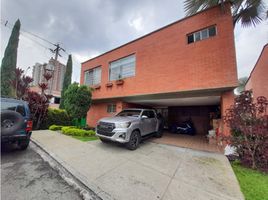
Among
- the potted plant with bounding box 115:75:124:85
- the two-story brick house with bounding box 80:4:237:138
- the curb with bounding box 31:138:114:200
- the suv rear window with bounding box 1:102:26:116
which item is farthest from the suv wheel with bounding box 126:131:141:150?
the potted plant with bounding box 115:75:124:85

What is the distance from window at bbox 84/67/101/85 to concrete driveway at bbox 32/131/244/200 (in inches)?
300

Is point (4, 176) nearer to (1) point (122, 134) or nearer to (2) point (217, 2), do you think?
(1) point (122, 134)

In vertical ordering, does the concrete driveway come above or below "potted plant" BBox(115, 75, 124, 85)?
below

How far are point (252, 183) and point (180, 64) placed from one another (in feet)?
18.1

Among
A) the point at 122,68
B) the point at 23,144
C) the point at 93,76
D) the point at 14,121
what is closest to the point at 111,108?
the point at 93,76

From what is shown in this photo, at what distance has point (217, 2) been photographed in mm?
6293

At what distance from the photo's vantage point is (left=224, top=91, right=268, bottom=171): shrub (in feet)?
14.5

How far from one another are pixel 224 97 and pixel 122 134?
17.6 feet

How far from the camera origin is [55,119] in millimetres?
11211

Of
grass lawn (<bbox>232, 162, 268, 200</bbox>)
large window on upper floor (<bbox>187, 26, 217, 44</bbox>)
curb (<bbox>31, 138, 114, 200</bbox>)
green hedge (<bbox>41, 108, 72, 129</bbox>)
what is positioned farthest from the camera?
green hedge (<bbox>41, 108, 72, 129</bbox>)

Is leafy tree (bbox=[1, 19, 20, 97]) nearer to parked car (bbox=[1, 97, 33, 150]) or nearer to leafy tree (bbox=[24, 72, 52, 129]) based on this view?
leafy tree (bbox=[24, 72, 52, 129])

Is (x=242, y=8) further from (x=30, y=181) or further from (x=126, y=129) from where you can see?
(x=30, y=181)

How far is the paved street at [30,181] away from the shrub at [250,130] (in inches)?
225

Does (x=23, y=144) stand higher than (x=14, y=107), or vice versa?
(x=14, y=107)
